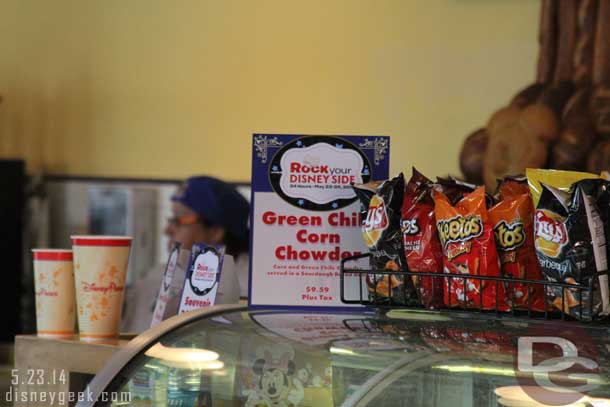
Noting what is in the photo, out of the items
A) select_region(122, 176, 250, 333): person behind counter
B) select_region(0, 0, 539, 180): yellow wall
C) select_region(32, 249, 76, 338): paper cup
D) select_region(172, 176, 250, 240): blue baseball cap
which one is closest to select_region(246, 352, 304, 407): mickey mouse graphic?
select_region(32, 249, 76, 338): paper cup

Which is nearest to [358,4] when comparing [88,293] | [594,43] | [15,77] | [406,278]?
[594,43]

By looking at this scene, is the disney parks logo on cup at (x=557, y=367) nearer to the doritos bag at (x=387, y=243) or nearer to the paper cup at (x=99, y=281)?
the doritos bag at (x=387, y=243)

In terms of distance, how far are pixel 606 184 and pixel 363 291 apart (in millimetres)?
364

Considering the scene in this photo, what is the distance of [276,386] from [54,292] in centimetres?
51

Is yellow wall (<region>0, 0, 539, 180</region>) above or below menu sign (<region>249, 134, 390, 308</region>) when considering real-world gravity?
above

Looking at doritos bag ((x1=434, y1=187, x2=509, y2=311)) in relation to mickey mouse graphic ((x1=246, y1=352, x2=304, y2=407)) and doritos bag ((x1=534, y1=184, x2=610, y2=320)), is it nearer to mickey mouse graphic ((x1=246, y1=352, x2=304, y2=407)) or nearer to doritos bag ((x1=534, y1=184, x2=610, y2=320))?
doritos bag ((x1=534, y1=184, x2=610, y2=320))

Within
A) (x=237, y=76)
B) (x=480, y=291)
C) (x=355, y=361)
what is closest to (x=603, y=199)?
(x=480, y=291)

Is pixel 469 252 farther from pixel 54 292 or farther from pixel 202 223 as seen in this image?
pixel 202 223

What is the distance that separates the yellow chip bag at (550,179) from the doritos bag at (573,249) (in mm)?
22

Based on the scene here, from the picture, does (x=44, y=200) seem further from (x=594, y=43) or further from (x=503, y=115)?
(x=594, y=43)

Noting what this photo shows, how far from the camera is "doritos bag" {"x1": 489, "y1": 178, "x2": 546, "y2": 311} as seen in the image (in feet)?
3.56

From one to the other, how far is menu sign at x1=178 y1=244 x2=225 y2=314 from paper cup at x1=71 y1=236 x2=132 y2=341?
4.4 inches

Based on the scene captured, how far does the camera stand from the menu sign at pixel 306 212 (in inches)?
49.8

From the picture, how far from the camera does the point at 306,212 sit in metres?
1.28
